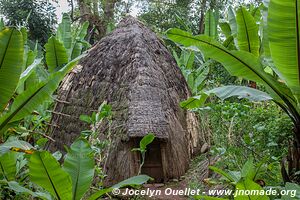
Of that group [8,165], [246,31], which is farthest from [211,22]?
[8,165]

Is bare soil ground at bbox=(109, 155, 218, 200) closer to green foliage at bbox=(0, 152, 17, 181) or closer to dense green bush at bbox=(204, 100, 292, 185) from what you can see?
dense green bush at bbox=(204, 100, 292, 185)

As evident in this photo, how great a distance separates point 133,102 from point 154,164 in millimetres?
919

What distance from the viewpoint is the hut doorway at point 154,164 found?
497 centimetres

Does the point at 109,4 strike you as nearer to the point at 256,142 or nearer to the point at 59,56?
the point at 59,56

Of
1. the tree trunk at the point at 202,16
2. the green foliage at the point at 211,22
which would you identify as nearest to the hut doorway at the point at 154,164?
the green foliage at the point at 211,22

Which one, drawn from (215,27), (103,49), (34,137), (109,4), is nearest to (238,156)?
(34,137)

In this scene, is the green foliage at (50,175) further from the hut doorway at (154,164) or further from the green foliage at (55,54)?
the green foliage at (55,54)

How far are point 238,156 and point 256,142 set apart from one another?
14.1 inches

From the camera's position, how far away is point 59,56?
18.2 ft

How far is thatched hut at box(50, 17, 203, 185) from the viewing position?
4.63 meters

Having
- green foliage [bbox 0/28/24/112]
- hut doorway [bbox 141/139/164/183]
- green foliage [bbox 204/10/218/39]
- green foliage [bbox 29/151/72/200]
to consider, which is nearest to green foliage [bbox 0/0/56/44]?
green foliage [bbox 204/10/218/39]

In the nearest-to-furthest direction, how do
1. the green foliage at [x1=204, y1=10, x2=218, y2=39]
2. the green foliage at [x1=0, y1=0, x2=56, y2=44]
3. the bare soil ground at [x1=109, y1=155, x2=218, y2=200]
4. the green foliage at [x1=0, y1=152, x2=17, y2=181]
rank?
the green foliage at [x1=0, y1=152, x2=17, y2=181] → the bare soil ground at [x1=109, y1=155, x2=218, y2=200] → the green foliage at [x1=204, y1=10, x2=218, y2=39] → the green foliage at [x1=0, y1=0, x2=56, y2=44]

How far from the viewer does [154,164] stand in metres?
5.05

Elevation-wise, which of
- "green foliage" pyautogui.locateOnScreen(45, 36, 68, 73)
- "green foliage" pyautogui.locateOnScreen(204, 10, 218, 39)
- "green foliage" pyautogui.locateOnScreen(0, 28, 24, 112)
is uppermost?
"green foliage" pyautogui.locateOnScreen(204, 10, 218, 39)
